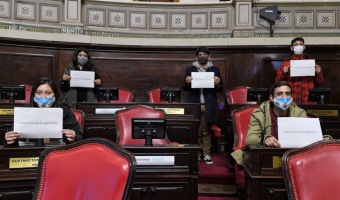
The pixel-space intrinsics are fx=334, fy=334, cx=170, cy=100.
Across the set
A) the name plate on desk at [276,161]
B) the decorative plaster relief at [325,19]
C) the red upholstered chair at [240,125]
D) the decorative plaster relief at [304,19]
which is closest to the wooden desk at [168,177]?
the name plate on desk at [276,161]

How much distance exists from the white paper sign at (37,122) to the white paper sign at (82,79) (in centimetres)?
190

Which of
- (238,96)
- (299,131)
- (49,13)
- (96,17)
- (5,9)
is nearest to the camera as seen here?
(299,131)

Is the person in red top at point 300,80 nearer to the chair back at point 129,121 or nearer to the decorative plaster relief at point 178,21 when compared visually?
the chair back at point 129,121

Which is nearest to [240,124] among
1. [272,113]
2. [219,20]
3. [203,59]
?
[272,113]

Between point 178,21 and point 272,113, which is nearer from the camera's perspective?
point 272,113

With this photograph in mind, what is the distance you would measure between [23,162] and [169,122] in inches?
79.8

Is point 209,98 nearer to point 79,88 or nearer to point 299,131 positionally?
point 79,88

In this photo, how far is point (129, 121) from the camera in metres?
3.08

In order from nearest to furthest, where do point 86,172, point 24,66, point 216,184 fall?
point 86,172 < point 216,184 < point 24,66

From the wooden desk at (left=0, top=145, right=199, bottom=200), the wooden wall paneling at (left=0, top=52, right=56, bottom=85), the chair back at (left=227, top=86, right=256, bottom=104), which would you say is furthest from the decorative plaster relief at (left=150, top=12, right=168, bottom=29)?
the wooden desk at (left=0, top=145, right=199, bottom=200)

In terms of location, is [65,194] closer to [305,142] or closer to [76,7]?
[305,142]

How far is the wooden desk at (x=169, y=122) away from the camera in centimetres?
374

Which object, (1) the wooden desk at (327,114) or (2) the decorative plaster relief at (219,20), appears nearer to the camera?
(1) the wooden desk at (327,114)

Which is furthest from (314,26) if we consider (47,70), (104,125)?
(47,70)
